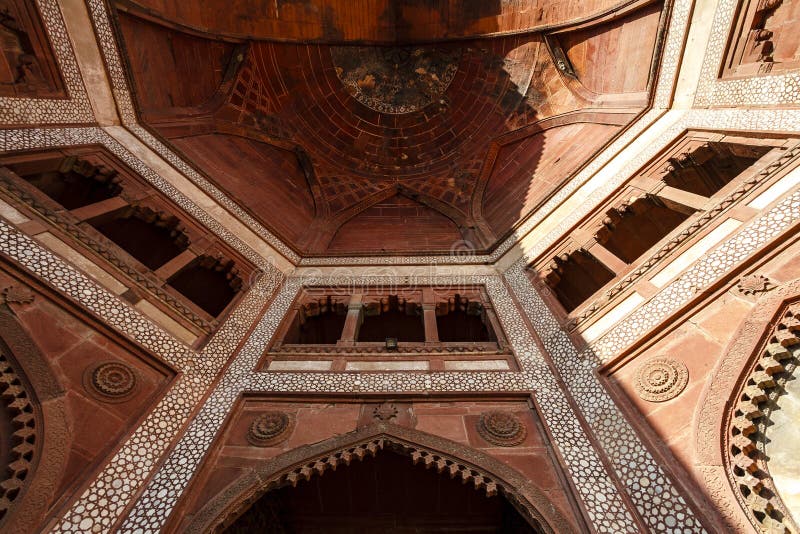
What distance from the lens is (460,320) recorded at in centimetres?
576

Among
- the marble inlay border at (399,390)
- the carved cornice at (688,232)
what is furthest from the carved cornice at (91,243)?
the carved cornice at (688,232)

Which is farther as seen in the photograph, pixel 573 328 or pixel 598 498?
pixel 573 328

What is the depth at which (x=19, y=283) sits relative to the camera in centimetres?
321

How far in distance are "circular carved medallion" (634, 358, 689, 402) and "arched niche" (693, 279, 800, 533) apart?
19cm

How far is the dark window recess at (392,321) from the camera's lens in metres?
5.64

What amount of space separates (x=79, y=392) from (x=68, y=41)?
450cm

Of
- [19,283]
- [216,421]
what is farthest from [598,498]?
[19,283]

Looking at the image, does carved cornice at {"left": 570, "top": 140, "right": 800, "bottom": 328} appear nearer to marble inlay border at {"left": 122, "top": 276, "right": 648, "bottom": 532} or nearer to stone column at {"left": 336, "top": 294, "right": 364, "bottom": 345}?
marble inlay border at {"left": 122, "top": 276, "right": 648, "bottom": 532}

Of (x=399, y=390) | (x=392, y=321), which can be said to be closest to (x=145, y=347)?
(x=399, y=390)

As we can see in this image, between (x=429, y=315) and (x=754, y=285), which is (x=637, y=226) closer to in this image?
(x=754, y=285)

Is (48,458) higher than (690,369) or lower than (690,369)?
lower

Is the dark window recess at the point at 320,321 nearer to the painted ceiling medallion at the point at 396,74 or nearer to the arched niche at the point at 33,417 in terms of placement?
the arched niche at the point at 33,417

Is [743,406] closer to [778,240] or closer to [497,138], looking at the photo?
[778,240]

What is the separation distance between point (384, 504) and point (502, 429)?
4.30ft
